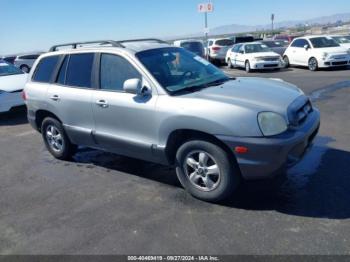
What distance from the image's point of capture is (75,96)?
18.1 ft

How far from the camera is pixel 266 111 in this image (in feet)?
13.0

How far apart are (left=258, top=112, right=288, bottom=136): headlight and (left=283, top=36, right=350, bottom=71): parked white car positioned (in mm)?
14579

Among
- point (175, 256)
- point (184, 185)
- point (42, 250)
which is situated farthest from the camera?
point (184, 185)

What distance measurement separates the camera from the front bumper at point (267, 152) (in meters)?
3.84

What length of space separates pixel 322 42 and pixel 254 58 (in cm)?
321

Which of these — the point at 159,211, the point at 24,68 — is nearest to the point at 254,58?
the point at 159,211

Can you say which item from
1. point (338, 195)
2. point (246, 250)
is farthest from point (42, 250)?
point (338, 195)

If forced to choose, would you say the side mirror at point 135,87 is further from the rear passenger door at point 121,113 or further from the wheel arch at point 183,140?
the wheel arch at point 183,140

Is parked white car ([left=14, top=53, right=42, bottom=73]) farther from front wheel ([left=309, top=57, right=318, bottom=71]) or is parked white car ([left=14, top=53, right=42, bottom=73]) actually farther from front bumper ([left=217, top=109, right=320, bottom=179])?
front bumper ([left=217, top=109, right=320, bottom=179])

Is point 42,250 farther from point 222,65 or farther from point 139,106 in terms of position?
point 222,65

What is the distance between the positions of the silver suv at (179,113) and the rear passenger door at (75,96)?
0.02m

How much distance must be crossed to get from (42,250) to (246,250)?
75.8 inches

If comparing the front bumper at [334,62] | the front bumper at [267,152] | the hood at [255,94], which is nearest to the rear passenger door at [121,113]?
the hood at [255,94]

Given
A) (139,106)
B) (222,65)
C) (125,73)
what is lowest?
(222,65)
